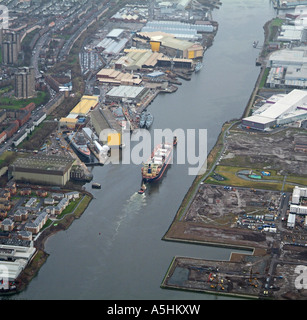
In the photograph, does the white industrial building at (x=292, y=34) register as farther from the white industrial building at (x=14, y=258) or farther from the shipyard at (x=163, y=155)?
the white industrial building at (x=14, y=258)

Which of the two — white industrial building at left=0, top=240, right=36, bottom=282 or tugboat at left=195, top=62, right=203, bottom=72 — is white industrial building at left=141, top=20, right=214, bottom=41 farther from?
white industrial building at left=0, top=240, right=36, bottom=282

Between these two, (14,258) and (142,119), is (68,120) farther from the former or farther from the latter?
(14,258)

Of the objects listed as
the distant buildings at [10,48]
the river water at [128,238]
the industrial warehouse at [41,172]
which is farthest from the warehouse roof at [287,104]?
the distant buildings at [10,48]

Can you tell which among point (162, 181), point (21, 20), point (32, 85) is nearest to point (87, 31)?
point (21, 20)

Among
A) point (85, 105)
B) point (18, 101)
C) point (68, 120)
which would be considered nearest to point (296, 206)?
point (68, 120)
